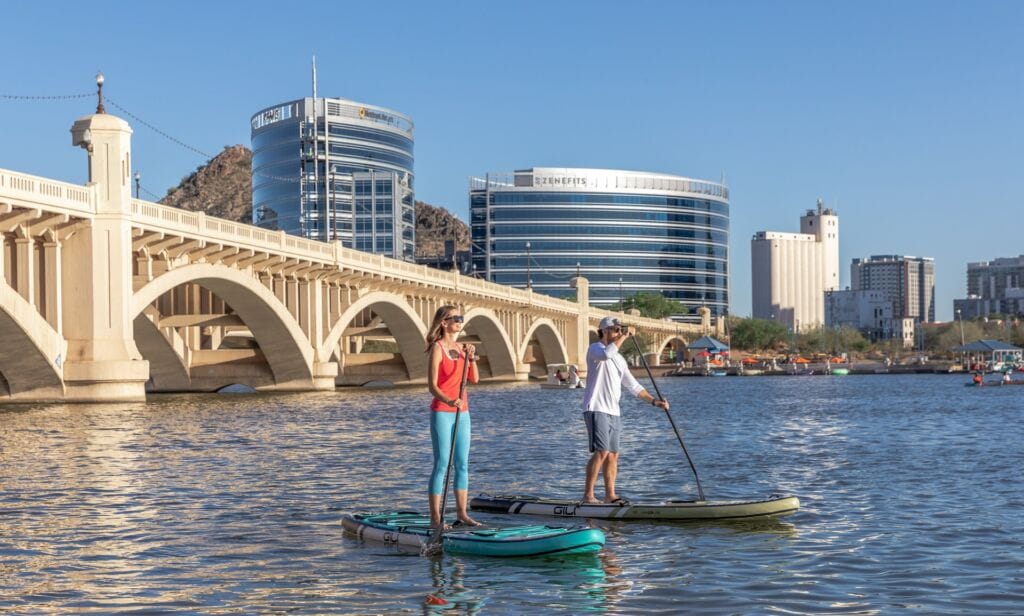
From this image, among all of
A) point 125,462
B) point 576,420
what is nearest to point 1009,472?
point 125,462

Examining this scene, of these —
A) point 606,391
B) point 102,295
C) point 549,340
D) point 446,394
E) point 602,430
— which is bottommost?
point 549,340

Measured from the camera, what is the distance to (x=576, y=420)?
4512 cm

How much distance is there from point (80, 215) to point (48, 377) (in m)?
5.67

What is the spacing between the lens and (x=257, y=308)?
203ft

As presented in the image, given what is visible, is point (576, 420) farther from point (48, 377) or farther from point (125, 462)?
point (125, 462)

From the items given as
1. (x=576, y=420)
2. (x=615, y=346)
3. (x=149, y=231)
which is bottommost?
(x=576, y=420)

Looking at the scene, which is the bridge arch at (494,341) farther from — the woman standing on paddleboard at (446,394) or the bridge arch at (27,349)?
the woman standing on paddleboard at (446,394)

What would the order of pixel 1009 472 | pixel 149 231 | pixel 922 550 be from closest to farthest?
pixel 922 550
pixel 1009 472
pixel 149 231

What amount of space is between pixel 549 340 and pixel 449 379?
107 m

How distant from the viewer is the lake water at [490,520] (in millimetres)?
11508

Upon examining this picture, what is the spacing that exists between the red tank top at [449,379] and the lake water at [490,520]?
1.54m

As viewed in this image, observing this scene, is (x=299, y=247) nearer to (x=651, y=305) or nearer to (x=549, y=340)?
(x=549, y=340)

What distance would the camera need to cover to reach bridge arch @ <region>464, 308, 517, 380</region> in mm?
93438

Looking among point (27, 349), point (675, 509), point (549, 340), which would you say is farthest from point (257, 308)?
point (549, 340)
